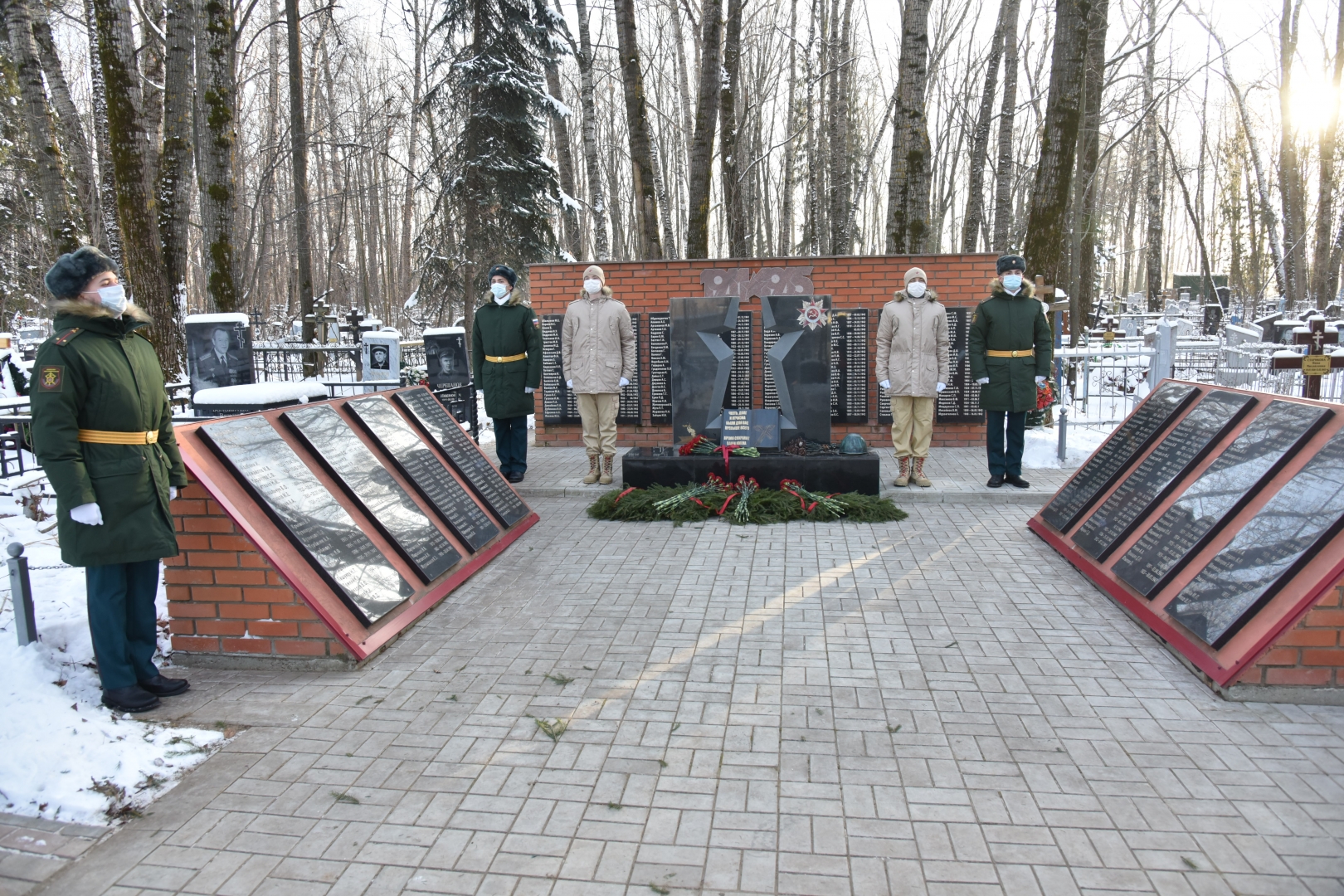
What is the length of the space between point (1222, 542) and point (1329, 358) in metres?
3.64

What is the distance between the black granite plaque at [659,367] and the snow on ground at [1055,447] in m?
4.15

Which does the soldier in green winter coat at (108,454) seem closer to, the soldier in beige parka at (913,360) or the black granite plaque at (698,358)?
the black granite plaque at (698,358)

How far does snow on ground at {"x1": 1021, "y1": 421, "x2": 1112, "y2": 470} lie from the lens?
8859mm

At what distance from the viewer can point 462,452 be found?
21.0 feet

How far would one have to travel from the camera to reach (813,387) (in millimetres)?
8297

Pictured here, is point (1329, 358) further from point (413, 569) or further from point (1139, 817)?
point (413, 569)

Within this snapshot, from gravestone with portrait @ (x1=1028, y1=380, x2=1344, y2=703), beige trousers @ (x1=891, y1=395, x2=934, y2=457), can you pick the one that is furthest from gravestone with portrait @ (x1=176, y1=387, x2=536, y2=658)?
gravestone with portrait @ (x1=1028, y1=380, x2=1344, y2=703)

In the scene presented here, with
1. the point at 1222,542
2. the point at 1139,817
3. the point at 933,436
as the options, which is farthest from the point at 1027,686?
the point at 933,436

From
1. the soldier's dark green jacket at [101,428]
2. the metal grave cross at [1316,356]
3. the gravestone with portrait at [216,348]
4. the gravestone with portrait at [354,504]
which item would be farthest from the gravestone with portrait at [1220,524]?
the gravestone with portrait at [216,348]

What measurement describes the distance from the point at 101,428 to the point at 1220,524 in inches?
212

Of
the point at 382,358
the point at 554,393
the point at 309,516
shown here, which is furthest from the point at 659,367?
the point at 309,516

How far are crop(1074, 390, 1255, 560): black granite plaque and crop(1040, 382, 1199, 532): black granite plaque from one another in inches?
6.5

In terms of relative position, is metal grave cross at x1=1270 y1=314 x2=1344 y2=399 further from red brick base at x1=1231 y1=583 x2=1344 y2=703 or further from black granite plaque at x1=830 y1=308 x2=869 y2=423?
black granite plaque at x1=830 y1=308 x2=869 y2=423

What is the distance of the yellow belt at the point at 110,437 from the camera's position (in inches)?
142
